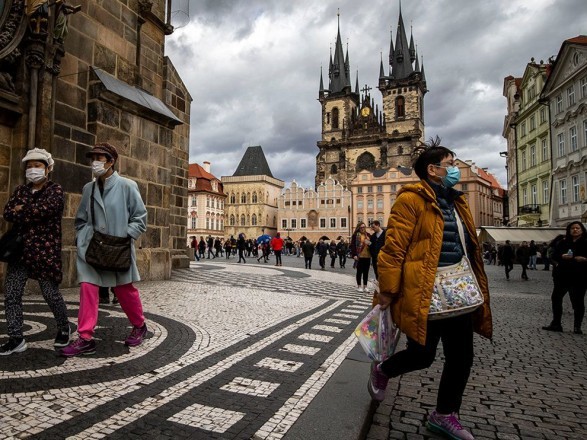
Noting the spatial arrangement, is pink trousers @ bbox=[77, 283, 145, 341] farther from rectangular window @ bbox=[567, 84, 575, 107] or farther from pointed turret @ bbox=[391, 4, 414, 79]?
pointed turret @ bbox=[391, 4, 414, 79]

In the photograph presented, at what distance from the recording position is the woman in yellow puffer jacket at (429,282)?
238cm

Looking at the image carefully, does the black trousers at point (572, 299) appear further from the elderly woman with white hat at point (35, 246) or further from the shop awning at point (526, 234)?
the shop awning at point (526, 234)

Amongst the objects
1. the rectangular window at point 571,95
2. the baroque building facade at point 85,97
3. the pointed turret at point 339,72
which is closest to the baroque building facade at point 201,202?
the pointed turret at point 339,72

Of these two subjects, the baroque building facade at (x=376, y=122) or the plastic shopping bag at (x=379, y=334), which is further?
the baroque building facade at (x=376, y=122)

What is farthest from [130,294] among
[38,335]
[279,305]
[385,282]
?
[279,305]

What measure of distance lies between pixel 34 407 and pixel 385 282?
2105 millimetres

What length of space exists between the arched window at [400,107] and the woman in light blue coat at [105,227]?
8359 centimetres

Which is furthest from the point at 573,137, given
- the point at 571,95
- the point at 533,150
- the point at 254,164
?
the point at 254,164

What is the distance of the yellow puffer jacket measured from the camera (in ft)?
7.71

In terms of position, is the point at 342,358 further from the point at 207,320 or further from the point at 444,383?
the point at 207,320

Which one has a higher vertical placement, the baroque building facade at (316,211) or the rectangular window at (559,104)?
the rectangular window at (559,104)

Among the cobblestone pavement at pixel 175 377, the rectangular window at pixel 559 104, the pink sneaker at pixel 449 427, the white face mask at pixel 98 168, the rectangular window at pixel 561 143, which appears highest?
the rectangular window at pixel 559 104

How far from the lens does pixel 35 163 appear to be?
354 centimetres

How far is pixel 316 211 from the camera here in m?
78.2
